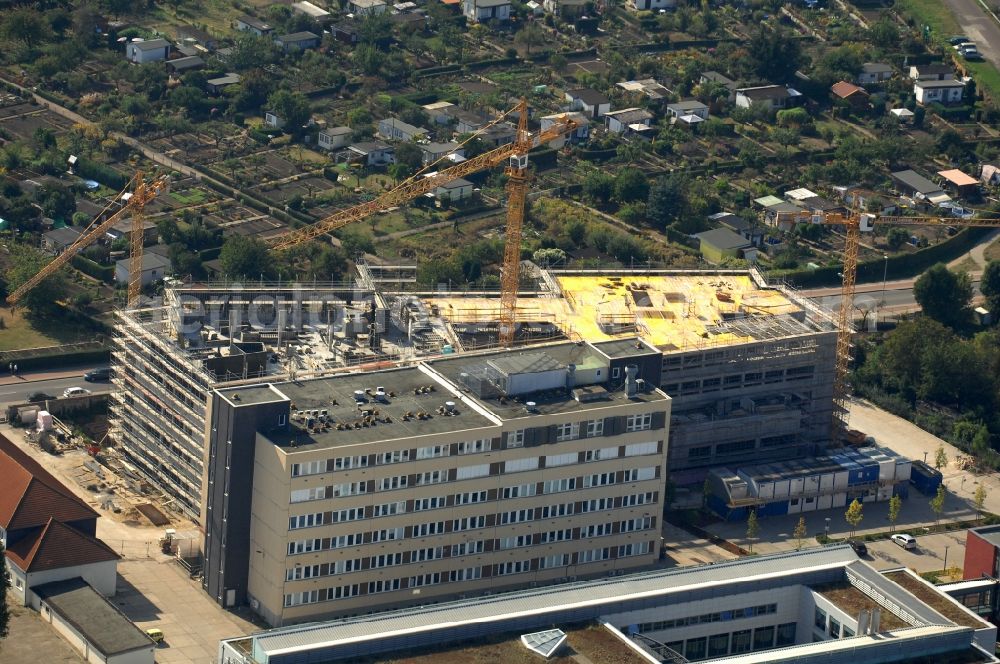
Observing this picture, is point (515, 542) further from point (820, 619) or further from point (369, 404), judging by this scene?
point (820, 619)

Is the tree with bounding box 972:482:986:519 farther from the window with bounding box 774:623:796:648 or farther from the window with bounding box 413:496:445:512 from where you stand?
the window with bounding box 413:496:445:512

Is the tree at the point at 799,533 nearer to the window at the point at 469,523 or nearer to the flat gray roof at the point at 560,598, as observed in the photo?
the flat gray roof at the point at 560,598

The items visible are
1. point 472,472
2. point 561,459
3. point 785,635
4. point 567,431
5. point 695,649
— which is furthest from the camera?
point 561,459

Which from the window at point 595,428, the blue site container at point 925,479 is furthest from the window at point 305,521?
the blue site container at point 925,479

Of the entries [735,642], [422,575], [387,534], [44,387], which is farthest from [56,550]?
[735,642]

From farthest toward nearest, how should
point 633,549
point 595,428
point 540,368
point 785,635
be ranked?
point 633,549
point 540,368
point 595,428
point 785,635

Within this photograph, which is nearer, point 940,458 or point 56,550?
point 56,550

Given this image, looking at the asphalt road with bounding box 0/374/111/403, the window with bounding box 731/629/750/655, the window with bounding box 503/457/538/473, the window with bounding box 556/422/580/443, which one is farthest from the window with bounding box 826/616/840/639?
the asphalt road with bounding box 0/374/111/403
